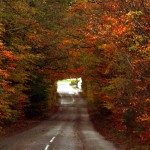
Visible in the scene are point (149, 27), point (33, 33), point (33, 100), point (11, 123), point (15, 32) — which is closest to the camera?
point (149, 27)

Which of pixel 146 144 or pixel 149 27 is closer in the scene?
pixel 149 27

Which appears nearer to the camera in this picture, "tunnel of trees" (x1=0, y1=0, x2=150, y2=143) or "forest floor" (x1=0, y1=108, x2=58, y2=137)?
"tunnel of trees" (x1=0, y1=0, x2=150, y2=143)

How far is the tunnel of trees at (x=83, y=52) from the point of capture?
54.2 ft

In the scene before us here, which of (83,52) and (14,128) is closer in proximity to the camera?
(14,128)

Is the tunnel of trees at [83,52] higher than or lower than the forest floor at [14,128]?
higher

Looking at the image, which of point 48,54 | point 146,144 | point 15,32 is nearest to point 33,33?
point 15,32

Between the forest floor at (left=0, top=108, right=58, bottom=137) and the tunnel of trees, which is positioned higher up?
the tunnel of trees

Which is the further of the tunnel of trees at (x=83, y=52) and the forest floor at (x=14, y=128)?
the forest floor at (x=14, y=128)

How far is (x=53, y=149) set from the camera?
17.1m

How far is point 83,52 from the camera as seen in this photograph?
31656 mm

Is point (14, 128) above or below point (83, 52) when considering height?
below

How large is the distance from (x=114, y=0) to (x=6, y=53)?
6.85 metres

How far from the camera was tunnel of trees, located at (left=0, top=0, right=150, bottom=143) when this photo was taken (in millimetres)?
16531

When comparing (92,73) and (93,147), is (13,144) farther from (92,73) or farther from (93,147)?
(92,73)
